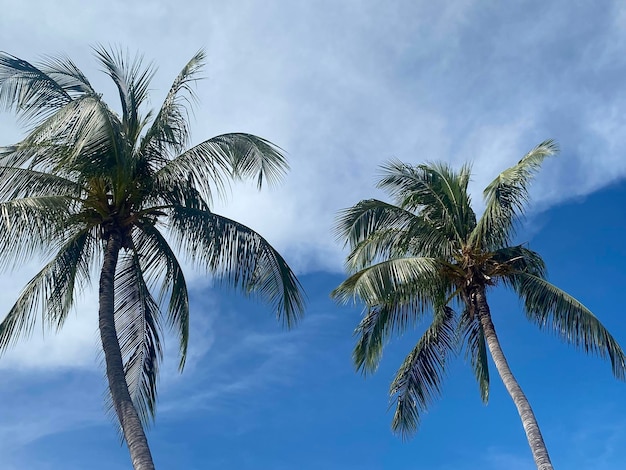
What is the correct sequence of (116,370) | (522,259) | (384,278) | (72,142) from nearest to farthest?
(116,370), (72,142), (384,278), (522,259)

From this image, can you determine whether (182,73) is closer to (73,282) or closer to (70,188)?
(70,188)

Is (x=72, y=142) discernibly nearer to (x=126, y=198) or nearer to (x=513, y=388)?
(x=126, y=198)

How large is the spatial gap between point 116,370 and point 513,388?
872 cm

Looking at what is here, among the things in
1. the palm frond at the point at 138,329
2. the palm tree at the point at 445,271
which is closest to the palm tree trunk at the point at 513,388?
the palm tree at the point at 445,271

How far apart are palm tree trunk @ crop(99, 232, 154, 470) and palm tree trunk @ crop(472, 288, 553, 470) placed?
8.13m

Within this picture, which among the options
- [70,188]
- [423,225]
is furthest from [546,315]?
[70,188]

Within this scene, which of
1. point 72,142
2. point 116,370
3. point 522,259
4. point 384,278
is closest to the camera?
point 116,370

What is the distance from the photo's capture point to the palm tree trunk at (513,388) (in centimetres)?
1509

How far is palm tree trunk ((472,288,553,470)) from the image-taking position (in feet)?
49.5

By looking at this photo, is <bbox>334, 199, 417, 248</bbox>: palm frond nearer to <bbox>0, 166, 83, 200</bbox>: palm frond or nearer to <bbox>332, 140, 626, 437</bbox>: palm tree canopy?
<bbox>332, 140, 626, 437</bbox>: palm tree canopy

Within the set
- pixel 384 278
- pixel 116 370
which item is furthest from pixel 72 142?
pixel 384 278

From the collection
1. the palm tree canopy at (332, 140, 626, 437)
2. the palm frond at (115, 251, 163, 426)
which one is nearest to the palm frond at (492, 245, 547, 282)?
the palm tree canopy at (332, 140, 626, 437)

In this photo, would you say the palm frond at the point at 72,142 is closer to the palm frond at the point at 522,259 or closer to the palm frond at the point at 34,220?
the palm frond at the point at 34,220

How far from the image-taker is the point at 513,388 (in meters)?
16.3
